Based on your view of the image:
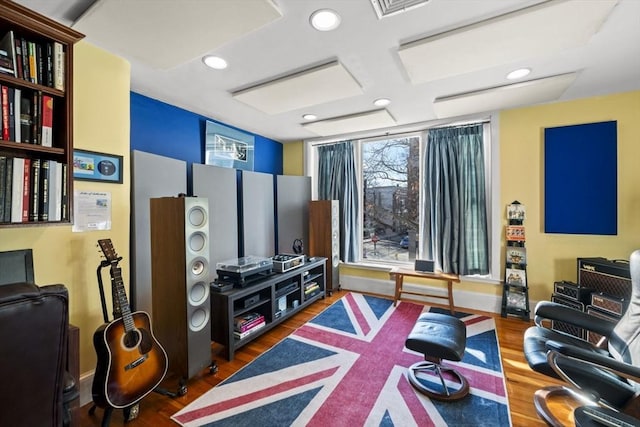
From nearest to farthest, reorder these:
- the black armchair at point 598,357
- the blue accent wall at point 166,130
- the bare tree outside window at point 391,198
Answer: the black armchair at point 598,357 → the blue accent wall at point 166,130 → the bare tree outside window at point 391,198

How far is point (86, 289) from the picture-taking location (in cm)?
175

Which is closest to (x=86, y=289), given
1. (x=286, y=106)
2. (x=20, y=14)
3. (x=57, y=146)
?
(x=57, y=146)

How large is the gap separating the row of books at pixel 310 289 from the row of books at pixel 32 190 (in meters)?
2.47

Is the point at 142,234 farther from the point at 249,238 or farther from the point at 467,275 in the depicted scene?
the point at 467,275

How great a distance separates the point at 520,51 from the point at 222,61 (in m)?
2.12

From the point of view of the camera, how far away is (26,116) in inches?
51.8

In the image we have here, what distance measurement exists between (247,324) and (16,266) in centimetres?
158

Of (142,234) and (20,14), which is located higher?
(20,14)

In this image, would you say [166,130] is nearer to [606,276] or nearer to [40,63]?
[40,63]

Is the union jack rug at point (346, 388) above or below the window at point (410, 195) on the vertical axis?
below

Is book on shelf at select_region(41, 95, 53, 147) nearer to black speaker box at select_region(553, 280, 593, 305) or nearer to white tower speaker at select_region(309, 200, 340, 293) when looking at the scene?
white tower speaker at select_region(309, 200, 340, 293)

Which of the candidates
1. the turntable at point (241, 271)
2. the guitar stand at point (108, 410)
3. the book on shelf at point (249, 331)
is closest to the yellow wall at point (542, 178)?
the turntable at point (241, 271)

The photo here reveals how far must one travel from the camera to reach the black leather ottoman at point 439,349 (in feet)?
5.49

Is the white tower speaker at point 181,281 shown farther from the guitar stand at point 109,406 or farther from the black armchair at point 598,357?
the black armchair at point 598,357
